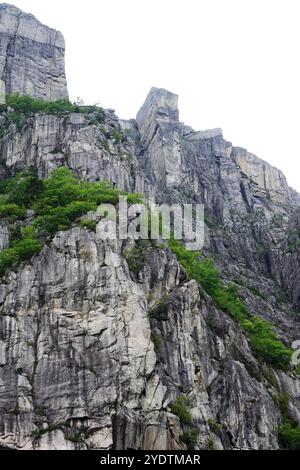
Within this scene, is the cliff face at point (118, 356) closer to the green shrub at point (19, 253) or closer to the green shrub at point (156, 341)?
the green shrub at point (156, 341)

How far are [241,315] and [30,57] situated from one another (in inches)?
1790

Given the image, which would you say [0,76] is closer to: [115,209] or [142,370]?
[115,209]

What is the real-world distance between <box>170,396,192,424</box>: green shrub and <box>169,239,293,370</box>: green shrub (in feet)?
38.8

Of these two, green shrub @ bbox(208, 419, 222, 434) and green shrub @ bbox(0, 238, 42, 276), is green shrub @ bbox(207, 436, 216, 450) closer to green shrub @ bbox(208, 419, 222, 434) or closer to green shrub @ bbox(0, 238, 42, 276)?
green shrub @ bbox(208, 419, 222, 434)

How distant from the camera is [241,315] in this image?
59.9m

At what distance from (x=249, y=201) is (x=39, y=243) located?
51.7m

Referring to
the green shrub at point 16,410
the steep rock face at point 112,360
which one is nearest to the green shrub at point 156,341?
the steep rock face at point 112,360

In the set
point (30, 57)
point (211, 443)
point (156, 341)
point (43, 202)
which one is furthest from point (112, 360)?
point (30, 57)

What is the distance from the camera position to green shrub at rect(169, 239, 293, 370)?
56469 millimetres

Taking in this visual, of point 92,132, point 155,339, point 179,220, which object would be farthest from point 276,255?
point 155,339

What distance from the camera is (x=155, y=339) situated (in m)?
47.6

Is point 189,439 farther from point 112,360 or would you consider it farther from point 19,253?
point 19,253

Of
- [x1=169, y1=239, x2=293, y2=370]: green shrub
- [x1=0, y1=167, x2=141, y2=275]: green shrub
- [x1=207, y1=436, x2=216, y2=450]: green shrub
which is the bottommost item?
[x1=207, y1=436, x2=216, y2=450]: green shrub

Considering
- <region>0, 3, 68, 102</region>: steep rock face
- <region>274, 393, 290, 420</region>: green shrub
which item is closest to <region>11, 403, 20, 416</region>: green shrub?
<region>274, 393, 290, 420</region>: green shrub
